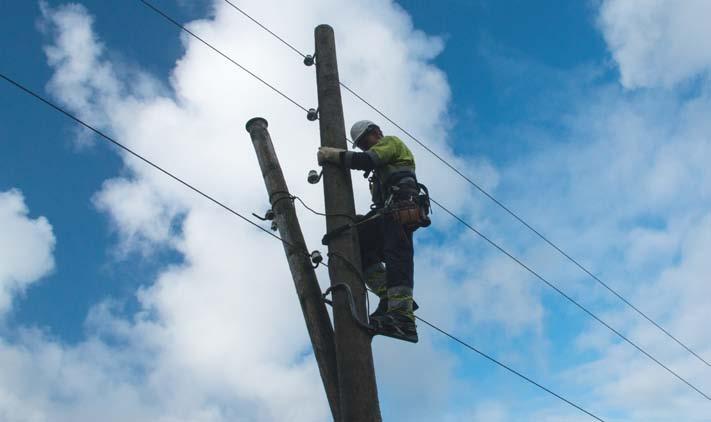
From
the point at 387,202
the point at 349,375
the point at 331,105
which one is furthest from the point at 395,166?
the point at 349,375

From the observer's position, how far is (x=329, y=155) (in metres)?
4.20

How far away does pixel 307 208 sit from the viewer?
14.0 ft

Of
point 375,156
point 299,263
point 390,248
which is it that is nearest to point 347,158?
point 375,156

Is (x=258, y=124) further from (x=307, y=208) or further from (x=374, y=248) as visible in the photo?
(x=374, y=248)

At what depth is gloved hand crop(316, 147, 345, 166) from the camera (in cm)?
418

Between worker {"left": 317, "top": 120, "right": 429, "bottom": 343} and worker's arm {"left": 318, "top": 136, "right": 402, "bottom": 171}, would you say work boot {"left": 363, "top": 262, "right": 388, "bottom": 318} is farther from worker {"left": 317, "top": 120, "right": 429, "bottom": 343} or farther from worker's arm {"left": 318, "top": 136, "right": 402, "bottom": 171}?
worker's arm {"left": 318, "top": 136, "right": 402, "bottom": 171}

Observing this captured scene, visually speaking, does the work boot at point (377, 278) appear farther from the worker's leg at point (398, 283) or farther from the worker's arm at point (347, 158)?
the worker's arm at point (347, 158)

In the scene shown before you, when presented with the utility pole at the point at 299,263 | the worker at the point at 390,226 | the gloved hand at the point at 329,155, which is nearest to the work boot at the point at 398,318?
the worker at the point at 390,226

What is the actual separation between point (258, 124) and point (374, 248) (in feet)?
3.89

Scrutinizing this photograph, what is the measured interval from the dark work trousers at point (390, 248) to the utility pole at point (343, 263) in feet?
0.74

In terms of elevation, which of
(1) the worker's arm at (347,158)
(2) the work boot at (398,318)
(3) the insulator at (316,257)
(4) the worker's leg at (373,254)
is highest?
(1) the worker's arm at (347,158)

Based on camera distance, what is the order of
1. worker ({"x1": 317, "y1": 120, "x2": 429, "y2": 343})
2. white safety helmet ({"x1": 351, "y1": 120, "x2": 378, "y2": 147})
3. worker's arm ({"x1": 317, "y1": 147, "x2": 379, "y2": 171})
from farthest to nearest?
1. white safety helmet ({"x1": 351, "y1": 120, "x2": 378, "y2": 147})
2. worker's arm ({"x1": 317, "y1": 147, "x2": 379, "y2": 171})
3. worker ({"x1": 317, "y1": 120, "x2": 429, "y2": 343})

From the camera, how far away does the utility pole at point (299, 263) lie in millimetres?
3625

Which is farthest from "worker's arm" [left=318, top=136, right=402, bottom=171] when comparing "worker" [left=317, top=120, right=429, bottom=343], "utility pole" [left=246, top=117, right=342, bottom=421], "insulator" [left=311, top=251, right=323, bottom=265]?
"insulator" [left=311, top=251, right=323, bottom=265]
